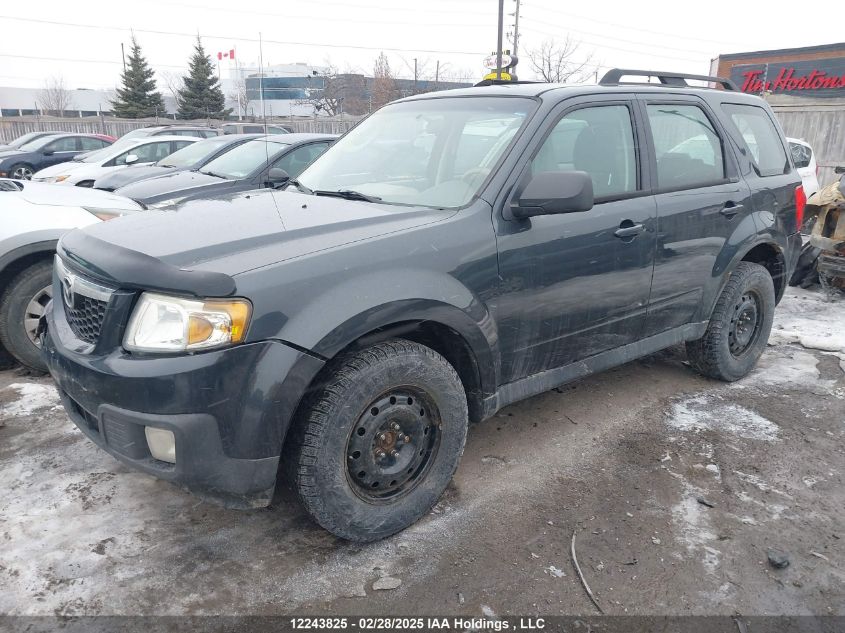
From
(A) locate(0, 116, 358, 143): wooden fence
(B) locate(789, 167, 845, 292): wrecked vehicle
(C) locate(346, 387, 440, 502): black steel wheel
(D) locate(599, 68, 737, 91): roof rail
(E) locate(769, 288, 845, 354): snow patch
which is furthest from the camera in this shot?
(A) locate(0, 116, 358, 143): wooden fence

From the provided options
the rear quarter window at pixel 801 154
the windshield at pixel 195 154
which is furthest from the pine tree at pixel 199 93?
the rear quarter window at pixel 801 154

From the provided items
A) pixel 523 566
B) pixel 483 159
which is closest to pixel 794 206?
pixel 483 159

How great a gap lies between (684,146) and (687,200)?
0.37 meters

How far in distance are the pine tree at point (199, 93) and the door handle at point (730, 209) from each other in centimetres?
4308

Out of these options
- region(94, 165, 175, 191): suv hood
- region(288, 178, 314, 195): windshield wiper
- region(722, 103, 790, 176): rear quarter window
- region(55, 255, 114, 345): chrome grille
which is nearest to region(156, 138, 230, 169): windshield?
region(94, 165, 175, 191): suv hood

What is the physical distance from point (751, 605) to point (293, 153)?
6.93 metres

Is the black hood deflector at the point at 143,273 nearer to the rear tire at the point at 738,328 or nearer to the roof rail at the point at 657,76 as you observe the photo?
the roof rail at the point at 657,76

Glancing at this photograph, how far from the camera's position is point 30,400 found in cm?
408

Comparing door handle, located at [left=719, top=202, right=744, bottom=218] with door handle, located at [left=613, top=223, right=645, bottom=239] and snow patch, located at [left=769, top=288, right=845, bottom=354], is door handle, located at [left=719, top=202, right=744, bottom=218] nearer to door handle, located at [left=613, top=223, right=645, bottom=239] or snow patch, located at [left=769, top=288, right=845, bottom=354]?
door handle, located at [left=613, top=223, right=645, bottom=239]

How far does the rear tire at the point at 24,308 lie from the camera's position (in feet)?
14.1

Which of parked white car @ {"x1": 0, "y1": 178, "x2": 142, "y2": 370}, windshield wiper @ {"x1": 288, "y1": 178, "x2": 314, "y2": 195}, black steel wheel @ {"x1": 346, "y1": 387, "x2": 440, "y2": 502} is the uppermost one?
windshield wiper @ {"x1": 288, "y1": 178, "x2": 314, "y2": 195}

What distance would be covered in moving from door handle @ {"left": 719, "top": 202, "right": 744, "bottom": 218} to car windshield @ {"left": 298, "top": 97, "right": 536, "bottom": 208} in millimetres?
1572

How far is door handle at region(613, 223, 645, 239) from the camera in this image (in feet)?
11.1

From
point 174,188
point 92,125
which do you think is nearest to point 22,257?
point 174,188
